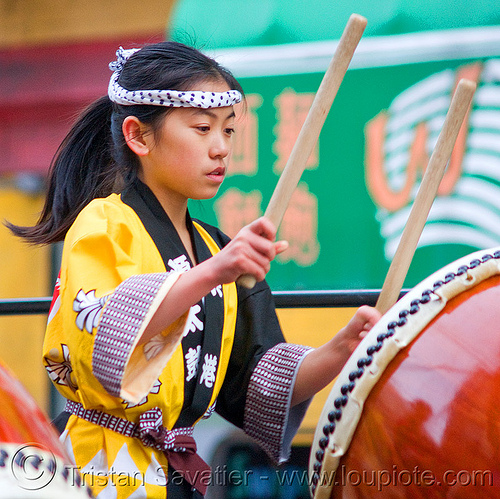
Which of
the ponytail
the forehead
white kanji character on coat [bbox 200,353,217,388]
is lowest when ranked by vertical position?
white kanji character on coat [bbox 200,353,217,388]

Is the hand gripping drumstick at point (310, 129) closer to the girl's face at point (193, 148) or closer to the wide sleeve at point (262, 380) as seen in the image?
the girl's face at point (193, 148)

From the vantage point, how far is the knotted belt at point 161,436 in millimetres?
1109

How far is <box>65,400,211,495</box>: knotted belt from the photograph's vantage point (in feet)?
3.64

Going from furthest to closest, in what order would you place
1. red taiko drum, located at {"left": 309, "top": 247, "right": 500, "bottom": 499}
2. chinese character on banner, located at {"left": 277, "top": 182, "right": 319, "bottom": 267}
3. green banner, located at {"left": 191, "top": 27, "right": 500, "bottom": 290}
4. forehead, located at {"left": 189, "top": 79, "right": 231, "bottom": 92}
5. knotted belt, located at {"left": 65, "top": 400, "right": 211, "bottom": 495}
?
chinese character on banner, located at {"left": 277, "top": 182, "right": 319, "bottom": 267} < green banner, located at {"left": 191, "top": 27, "right": 500, "bottom": 290} < forehead, located at {"left": 189, "top": 79, "right": 231, "bottom": 92} < knotted belt, located at {"left": 65, "top": 400, "right": 211, "bottom": 495} < red taiko drum, located at {"left": 309, "top": 247, "right": 500, "bottom": 499}

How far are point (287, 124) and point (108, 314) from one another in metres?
1.40

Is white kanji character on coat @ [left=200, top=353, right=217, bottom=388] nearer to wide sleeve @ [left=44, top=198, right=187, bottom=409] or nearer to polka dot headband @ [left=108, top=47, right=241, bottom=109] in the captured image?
wide sleeve @ [left=44, top=198, right=187, bottom=409]

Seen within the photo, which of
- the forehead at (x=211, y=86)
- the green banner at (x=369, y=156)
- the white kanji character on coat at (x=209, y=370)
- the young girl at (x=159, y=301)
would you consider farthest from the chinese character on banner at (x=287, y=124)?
the white kanji character on coat at (x=209, y=370)

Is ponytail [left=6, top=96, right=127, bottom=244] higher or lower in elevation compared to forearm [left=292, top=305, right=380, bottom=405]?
higher

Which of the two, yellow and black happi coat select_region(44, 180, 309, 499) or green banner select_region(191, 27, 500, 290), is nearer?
yellow and black happi coat select_region(44, 180, 309, 499)

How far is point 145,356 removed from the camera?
972 mm

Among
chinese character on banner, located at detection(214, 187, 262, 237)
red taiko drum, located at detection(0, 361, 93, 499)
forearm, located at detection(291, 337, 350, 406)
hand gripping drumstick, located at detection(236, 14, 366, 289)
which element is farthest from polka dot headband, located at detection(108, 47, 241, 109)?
chinese character on banner, located at detection(214, 187, 262, 237)

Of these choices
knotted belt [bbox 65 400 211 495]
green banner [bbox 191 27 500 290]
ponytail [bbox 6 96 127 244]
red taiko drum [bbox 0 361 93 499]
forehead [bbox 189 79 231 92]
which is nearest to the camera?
red taiko drum [bbox 0 361 93 499]

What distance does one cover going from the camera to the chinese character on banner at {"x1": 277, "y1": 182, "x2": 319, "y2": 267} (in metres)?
2.17

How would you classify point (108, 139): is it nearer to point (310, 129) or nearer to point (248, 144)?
point (310, 129)
